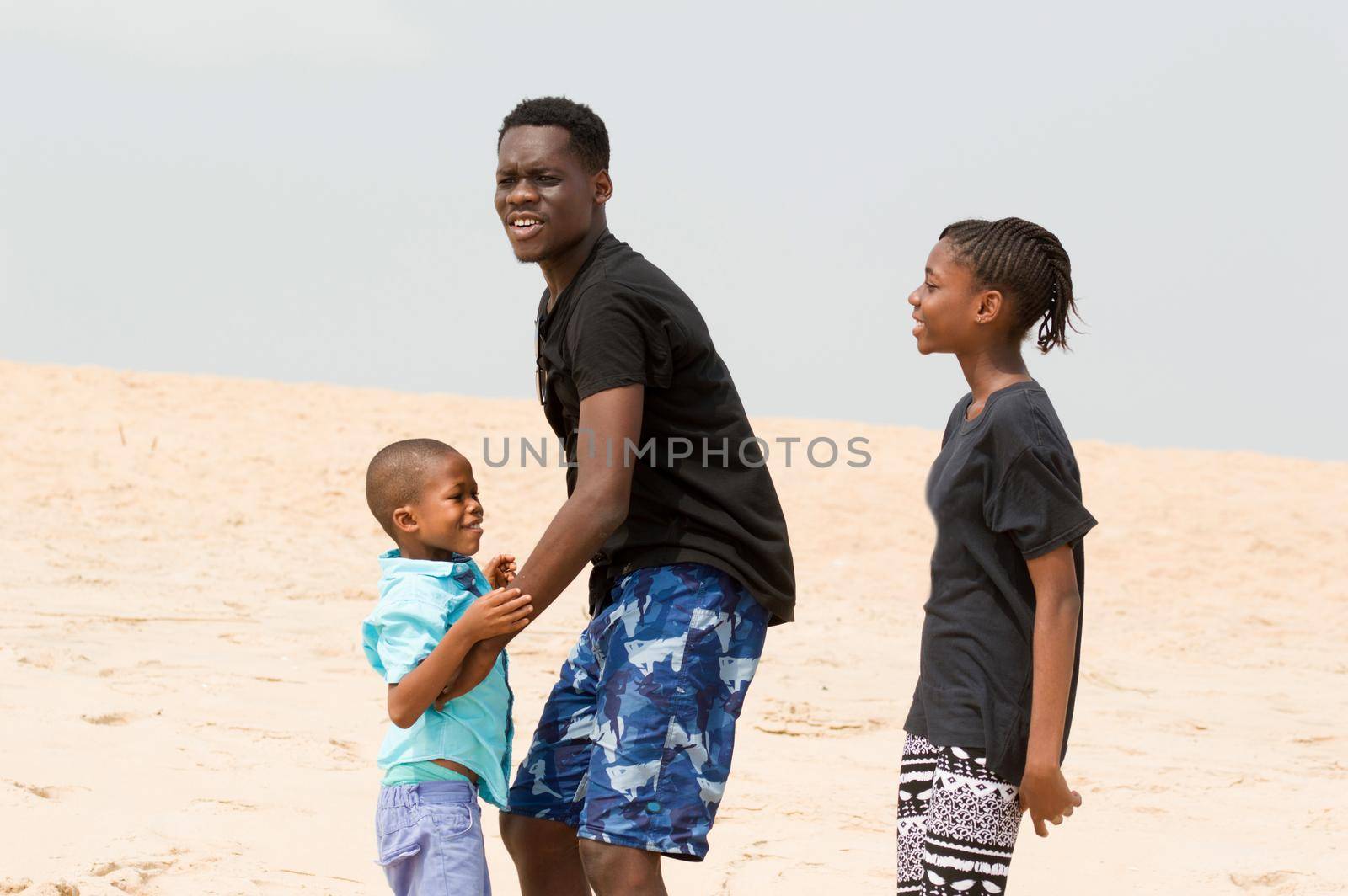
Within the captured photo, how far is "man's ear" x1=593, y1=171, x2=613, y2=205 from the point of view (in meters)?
2.76

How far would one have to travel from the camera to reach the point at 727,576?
2596 mm

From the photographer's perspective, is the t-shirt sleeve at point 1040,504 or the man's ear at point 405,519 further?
the man's ear at point 405,519

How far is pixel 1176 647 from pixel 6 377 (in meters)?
13.6

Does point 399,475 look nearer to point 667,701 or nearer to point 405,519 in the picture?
point 405,519

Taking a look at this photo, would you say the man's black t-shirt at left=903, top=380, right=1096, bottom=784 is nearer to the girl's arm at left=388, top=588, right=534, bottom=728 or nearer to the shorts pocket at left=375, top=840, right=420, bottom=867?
the girl's arm at left=388, top=588, right=534, bottom=728

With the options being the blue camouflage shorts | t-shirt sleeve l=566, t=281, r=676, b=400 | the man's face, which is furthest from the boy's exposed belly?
the man's face

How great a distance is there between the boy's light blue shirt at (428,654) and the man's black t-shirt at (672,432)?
32 centimetres

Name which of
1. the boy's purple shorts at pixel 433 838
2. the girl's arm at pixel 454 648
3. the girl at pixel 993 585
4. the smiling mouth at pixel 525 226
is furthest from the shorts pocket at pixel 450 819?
the smiling mouth at pixel 525 226

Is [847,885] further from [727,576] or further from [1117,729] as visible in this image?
[1117,729]

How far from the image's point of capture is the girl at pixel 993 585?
2.29 m

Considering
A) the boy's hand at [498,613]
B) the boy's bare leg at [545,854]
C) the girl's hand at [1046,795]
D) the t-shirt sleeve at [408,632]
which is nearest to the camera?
the girl's hand at [1046,795]

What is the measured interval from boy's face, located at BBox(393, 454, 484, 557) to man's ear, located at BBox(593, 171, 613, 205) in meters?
0.59

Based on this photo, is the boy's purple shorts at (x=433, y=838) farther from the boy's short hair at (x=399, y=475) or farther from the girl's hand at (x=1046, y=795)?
the girl's hand at (x=1046, y=795)

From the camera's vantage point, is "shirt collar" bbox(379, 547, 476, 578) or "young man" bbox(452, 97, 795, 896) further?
"shirt collar" bbox(379, 547, 476, 578)
